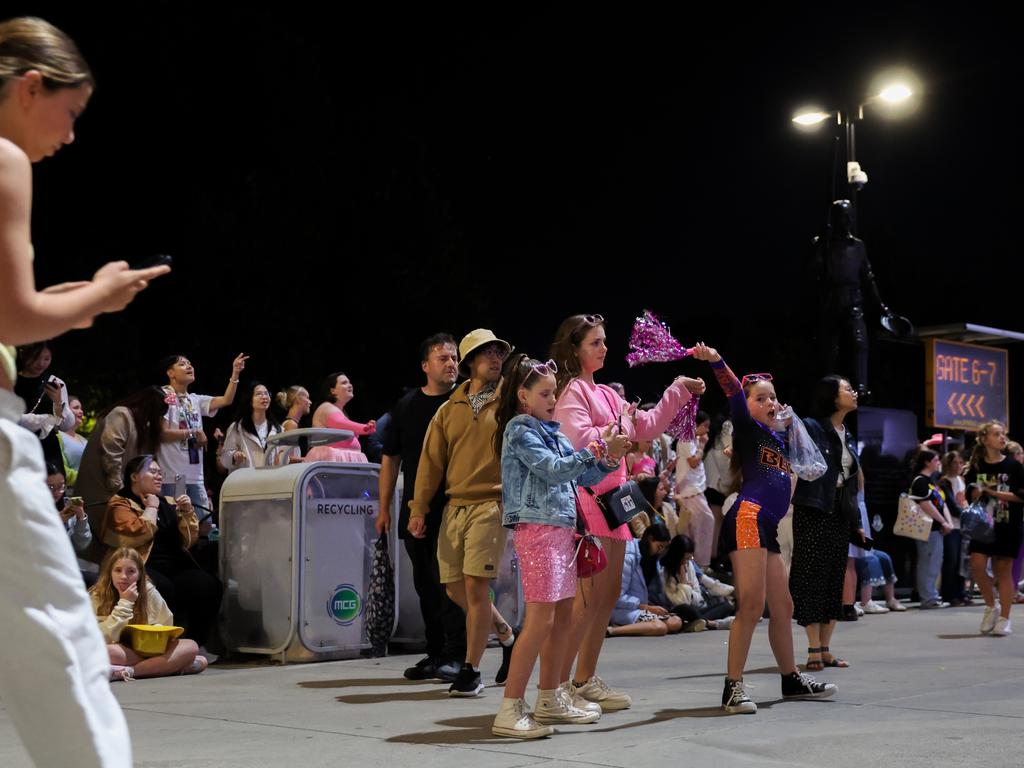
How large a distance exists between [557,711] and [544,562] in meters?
0.76

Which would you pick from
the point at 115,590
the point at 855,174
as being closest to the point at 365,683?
the point at 115,590

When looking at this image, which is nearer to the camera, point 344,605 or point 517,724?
point 517,724

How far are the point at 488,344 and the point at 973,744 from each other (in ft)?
10.8

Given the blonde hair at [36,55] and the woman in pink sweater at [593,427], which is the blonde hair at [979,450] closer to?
the woman in pink sweater at [593,427]

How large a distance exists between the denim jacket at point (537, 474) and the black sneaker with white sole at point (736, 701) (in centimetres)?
131

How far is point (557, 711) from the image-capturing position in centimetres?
567

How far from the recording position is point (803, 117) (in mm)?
16016

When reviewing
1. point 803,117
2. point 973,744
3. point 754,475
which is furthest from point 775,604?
point 803,117

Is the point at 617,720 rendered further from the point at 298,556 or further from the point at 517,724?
the point at 298,556

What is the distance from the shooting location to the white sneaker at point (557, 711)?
567 centimetres

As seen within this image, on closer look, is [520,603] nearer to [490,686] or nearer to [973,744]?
[490,686]

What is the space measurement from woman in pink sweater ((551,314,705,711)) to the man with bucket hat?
0.71 metres

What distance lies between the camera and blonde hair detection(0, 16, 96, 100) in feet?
8.17

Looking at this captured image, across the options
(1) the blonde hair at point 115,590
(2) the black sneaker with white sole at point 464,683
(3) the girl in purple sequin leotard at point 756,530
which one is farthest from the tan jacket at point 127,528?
(3) the girl in purple sequin leotard at point 756,530
